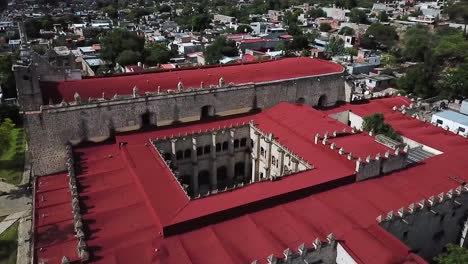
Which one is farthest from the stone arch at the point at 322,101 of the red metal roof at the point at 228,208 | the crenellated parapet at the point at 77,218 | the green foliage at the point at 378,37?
the green foliage at the point at 378,37

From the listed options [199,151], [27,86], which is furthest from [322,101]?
[27,86]

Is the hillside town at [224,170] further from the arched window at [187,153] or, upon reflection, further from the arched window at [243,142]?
the arched window at [243,142]

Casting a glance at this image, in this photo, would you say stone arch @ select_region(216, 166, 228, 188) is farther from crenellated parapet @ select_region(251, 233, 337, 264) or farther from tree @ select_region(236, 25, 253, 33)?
tree @ select_region(236, 25, 253, 33)

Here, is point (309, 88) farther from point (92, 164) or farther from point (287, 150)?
point (92, 164)

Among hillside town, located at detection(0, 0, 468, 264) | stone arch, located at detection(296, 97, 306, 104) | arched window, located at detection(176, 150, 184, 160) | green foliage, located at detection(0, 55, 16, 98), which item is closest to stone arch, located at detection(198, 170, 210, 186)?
hillside town, located at detection(0, 0, 468, 264)

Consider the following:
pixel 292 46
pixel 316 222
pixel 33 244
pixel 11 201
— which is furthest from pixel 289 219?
pixel 292 46

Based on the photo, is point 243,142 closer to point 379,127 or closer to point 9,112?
point 379,127
